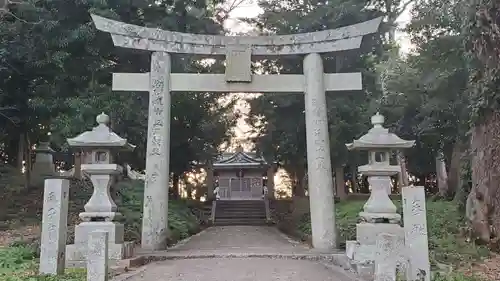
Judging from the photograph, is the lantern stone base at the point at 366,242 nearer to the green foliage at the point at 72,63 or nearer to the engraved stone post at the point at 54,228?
the engraved stone post at the point at 54,228

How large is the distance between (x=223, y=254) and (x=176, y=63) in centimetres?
691

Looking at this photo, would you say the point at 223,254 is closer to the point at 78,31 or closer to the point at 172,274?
the point at 172,274

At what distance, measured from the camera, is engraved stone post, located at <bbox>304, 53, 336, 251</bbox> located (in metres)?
11.2

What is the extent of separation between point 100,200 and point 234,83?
4483 mm

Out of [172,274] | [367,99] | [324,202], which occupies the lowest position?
[172,274]

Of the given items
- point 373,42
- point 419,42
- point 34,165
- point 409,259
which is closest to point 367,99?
point 373,42

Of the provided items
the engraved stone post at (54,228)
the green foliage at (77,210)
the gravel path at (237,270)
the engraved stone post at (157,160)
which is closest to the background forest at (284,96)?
the green foliage at (77,210)

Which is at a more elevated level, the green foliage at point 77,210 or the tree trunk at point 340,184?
the tree trunk at point 340,184

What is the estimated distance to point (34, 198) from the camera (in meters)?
17.0

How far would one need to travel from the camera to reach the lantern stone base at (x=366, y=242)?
28.6 ft

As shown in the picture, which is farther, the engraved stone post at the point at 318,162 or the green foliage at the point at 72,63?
the green foliage at the point at 72,63

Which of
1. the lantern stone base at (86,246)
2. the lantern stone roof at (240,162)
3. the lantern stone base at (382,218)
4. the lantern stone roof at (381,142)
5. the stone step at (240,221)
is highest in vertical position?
the lantern stone roof at (240,162)

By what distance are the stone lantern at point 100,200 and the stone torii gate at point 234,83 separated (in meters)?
1.48

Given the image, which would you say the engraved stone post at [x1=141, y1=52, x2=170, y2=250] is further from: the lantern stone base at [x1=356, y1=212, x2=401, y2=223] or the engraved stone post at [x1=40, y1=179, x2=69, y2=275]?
the lantern stone base at [x1=356, y1=212, x2=401, y2=223]
